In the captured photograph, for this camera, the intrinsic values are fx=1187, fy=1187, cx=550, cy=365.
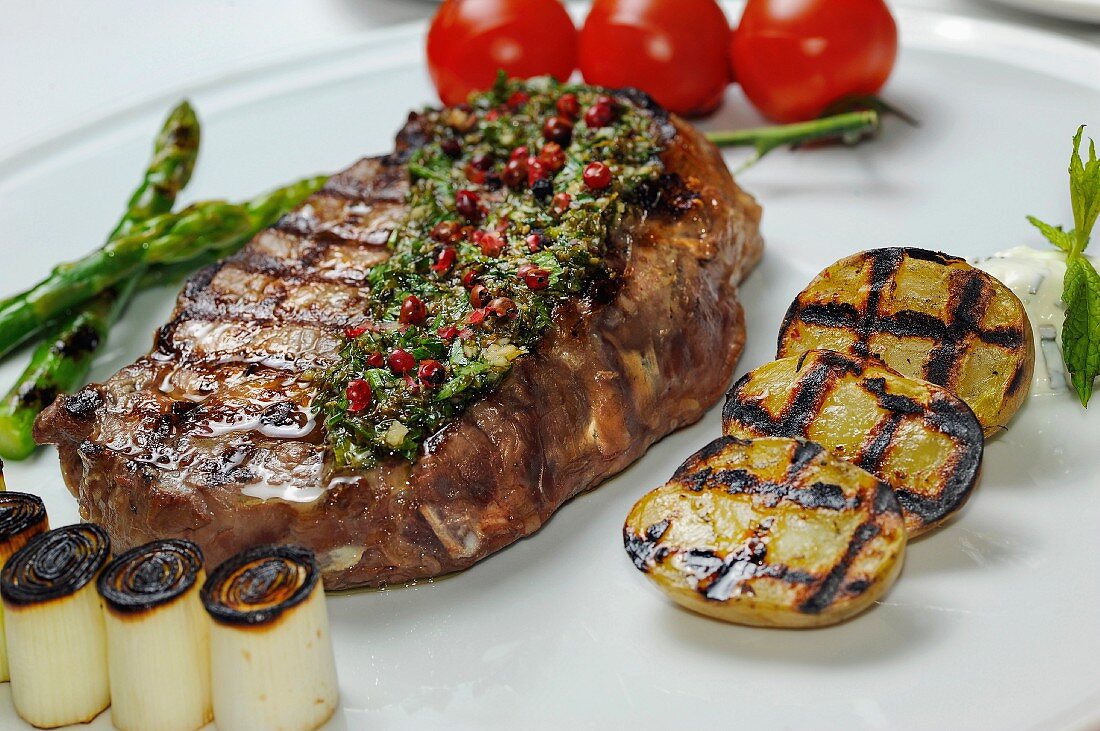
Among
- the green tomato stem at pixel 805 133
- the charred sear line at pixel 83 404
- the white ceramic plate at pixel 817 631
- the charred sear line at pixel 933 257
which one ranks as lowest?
the white ceramic plate at pixel 817 631

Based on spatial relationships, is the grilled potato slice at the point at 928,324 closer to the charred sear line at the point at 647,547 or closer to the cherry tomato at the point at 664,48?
the charred sear line at the point at 647,547

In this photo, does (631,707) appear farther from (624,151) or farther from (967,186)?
(967,186)

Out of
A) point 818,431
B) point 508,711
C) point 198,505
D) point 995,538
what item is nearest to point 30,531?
point 198,505

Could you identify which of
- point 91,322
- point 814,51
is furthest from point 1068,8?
point 91,322

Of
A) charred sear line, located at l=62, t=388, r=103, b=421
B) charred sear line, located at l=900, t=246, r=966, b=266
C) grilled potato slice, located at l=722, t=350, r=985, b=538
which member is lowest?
grilled potato slice, located at l=722, t=350, r=985, b=538

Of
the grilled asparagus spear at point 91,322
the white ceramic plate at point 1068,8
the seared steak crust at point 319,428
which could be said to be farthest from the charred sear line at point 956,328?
the grilled asparagus spear at point 91,322

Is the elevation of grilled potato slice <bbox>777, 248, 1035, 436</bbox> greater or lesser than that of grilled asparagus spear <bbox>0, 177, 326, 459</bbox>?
greater

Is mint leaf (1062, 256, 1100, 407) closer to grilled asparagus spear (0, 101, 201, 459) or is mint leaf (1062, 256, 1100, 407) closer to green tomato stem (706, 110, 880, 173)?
green tomato stem (706, 110, 880, 173)

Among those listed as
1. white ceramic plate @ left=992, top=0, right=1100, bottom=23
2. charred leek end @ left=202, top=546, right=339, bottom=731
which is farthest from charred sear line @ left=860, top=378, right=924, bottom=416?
white ceramic plate @ left=992, top=0, right=1100, bottom=23
